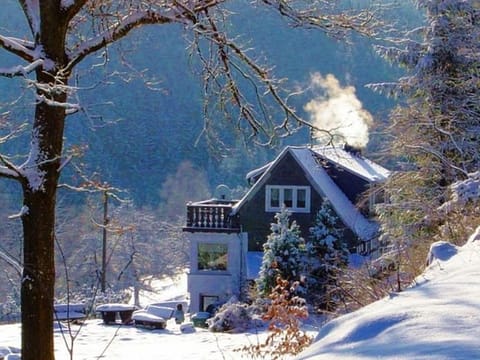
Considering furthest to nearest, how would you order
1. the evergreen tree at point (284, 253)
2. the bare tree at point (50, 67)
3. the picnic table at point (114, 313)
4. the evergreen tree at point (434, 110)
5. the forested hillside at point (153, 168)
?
the forested hillside at point (153, 168)
the evergreen tree at point (284, 253)
the picnic table at point (114, 313)
the evergreen tree at point (434, 110)
the bare tree at point (50, 67)

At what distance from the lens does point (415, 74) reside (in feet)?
52.6

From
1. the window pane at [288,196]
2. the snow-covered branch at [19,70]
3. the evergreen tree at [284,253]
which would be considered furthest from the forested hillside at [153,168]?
the snow-covered branch at [19,70]

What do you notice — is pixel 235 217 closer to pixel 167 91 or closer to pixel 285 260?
pixel 285 260

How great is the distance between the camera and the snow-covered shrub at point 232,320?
18125 mm

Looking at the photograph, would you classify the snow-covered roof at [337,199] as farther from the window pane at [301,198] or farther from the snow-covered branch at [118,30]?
the snow-covered branch at [118,30]

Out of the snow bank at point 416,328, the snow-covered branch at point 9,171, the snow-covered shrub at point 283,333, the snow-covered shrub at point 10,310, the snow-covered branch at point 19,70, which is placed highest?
the snow-covered branch at point 19,70

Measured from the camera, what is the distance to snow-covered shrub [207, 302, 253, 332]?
18.1m

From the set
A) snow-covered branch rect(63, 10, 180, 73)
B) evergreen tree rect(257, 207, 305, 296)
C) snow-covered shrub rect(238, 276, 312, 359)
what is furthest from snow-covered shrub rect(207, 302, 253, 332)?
snow-covered branch rect(63, 10, 180, 73)

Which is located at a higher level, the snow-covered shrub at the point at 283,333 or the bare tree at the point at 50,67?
the bare tree at the point at 50,67

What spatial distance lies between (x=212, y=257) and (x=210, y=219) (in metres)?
1.45

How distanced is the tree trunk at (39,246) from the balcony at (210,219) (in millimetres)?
20249

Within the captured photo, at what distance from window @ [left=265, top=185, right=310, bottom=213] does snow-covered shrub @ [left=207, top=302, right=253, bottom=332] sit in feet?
28.1

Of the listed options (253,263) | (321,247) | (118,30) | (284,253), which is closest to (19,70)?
(118,30)

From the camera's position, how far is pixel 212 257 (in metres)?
26.8
